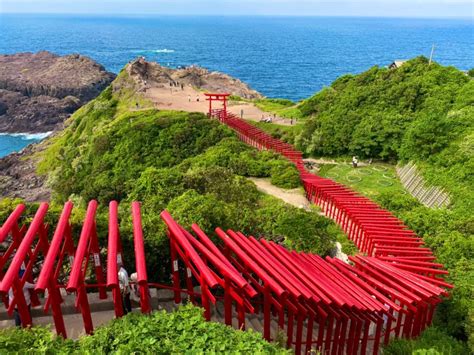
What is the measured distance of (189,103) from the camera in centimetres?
4866

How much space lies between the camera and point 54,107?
244ft

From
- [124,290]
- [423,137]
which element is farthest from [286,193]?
[124,290]

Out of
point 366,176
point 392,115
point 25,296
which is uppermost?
point 392,115

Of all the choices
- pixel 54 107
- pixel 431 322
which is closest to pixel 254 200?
pixel 431 322

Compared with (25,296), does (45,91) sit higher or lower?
lower

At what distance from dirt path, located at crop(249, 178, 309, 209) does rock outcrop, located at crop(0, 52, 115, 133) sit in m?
54.3

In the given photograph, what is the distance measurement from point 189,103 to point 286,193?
2725 cm

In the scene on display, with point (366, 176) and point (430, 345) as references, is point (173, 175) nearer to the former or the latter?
point (366, 176)

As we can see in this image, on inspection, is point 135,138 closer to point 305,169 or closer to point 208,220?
point 305,169

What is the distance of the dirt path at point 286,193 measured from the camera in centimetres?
2305

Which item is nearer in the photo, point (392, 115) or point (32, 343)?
point (32, 343)

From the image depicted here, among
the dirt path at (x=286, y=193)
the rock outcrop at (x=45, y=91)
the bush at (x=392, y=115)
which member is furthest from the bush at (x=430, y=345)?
the rock outcrop at (x=45, y=91)

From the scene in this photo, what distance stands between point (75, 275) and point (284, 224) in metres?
11.1

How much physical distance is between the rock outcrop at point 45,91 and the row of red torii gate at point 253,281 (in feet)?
213
